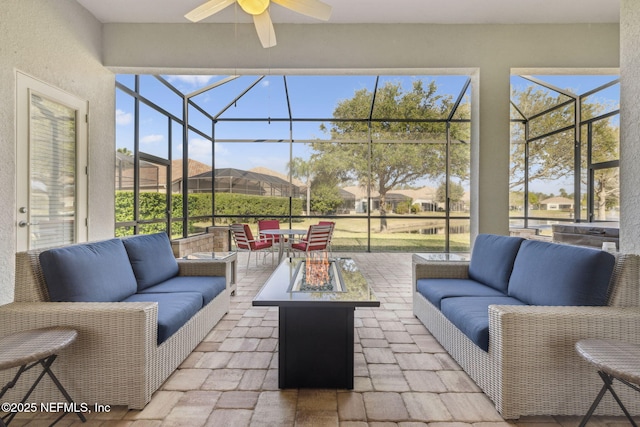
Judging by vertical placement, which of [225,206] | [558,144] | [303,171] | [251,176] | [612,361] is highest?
[558,144]

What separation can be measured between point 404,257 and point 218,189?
Result: 14.4ft

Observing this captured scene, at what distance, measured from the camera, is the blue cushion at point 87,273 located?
192 centimetres

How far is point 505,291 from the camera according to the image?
251 centimetres

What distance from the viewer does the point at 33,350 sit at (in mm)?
1460

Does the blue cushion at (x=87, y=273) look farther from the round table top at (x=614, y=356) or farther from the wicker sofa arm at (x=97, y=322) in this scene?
the round table top at (x=614, y=356)

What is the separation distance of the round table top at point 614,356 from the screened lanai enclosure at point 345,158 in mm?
5861

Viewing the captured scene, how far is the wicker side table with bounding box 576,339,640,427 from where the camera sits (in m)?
1.33

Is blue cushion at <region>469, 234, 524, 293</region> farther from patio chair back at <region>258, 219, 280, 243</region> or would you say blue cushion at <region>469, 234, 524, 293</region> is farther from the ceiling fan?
patio chair back at <region>258, 219, 280, 243</region>

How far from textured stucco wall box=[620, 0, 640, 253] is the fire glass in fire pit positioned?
1.95 metres

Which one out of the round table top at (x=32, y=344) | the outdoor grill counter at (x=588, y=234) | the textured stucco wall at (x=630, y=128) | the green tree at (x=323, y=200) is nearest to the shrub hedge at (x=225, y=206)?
the green tree at (x=323, y=200)

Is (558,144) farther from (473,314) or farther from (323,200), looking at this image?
(473,314)

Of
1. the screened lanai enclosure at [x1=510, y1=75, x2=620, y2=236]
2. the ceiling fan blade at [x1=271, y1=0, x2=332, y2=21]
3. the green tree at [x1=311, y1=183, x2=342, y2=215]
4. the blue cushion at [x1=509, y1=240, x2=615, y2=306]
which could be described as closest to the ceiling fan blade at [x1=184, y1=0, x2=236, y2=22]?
the ceiling fan blade at [x1=271, y1=0, x2=332, y2=21]

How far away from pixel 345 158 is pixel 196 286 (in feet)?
18.0

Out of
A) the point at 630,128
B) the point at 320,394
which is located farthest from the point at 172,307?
the point at 630,128
